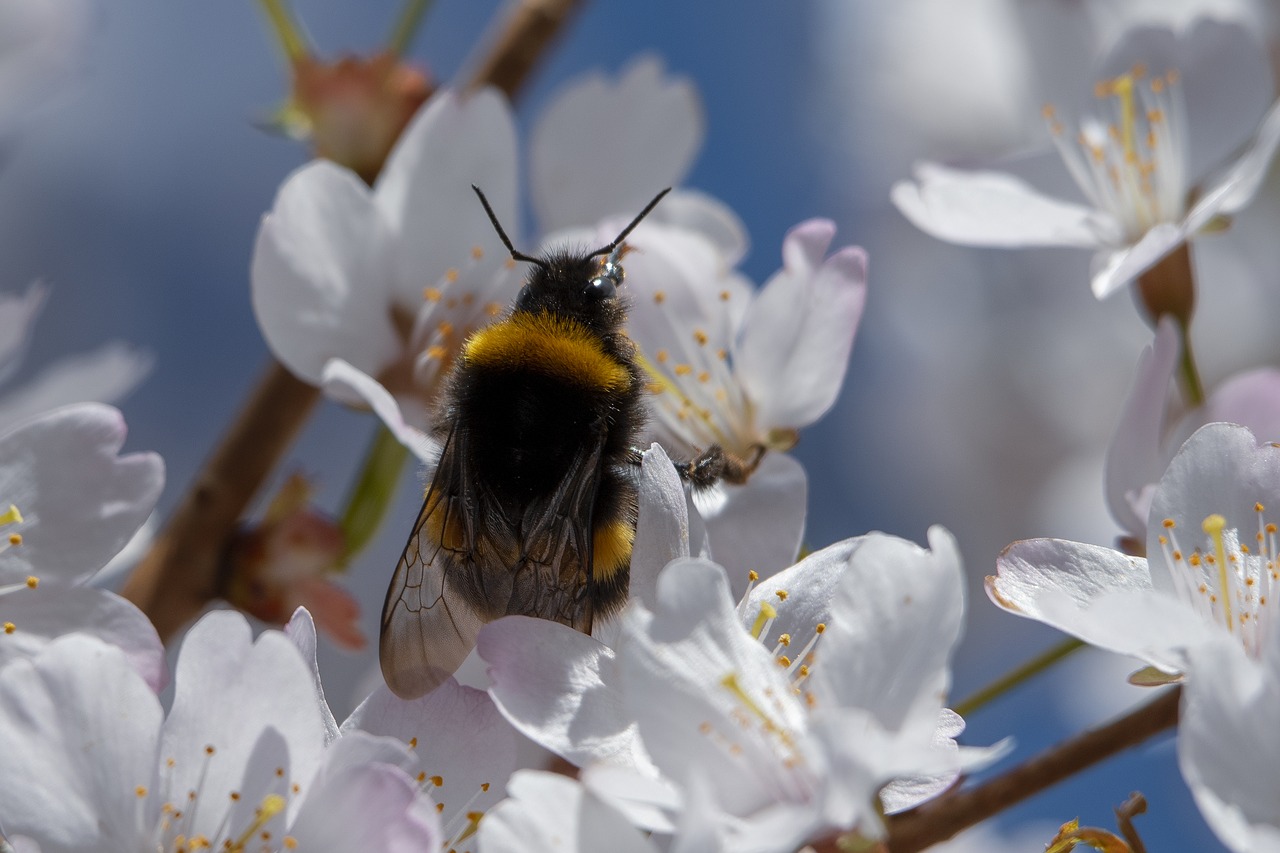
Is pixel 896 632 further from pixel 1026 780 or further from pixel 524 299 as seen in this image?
pixel 524 299

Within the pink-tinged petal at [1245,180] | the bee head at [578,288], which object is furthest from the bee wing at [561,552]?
the pink-tinged petal at [1245,180]

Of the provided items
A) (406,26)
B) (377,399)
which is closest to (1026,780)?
(377,399)

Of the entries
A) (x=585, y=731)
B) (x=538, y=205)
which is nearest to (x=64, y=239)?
(x=538, y=205)

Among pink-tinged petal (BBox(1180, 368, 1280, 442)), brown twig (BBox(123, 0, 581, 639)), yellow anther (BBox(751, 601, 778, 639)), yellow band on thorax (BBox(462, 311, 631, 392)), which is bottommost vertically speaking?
brown twig (BBox(123, 0, 581, 639))

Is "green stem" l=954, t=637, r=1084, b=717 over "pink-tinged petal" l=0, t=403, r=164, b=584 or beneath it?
beneath

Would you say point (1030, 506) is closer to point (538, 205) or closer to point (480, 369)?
point (538, 205)

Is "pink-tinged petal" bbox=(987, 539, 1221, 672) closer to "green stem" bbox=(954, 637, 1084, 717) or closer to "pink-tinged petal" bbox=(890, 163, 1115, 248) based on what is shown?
"green stem" bbox=(954, 637, 1084, 717)

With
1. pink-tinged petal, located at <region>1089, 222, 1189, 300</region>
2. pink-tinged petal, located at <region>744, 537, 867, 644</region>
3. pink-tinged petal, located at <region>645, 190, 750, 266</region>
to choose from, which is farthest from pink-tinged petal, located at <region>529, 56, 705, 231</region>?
pink-tinged petal, located at <region>744, 537, 867, 644</region>

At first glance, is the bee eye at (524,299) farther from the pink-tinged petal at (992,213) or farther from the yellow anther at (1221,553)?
the yellow anther at (1221,553)
